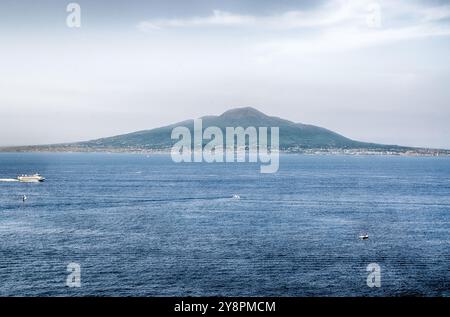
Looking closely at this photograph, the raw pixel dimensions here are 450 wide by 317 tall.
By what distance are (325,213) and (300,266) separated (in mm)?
24864

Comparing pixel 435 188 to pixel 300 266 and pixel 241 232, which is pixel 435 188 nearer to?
pixel 241 232

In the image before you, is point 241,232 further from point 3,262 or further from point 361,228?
point 3,262

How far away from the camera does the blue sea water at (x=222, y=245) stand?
28.9m

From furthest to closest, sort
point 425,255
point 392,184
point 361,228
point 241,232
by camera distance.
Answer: point 392,184, point 361,228, point 241,232, point 425,255

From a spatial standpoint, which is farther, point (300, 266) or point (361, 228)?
point (361, 228)

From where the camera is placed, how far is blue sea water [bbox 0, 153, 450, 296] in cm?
2892

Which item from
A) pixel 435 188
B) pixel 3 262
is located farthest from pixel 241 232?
pixel 435 188

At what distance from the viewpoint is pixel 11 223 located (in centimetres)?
4838

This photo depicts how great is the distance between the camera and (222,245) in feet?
127

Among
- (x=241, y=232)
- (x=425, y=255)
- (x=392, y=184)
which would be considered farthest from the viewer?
(x=392, y=184)

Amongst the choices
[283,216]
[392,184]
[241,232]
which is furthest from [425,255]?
[392,184]
